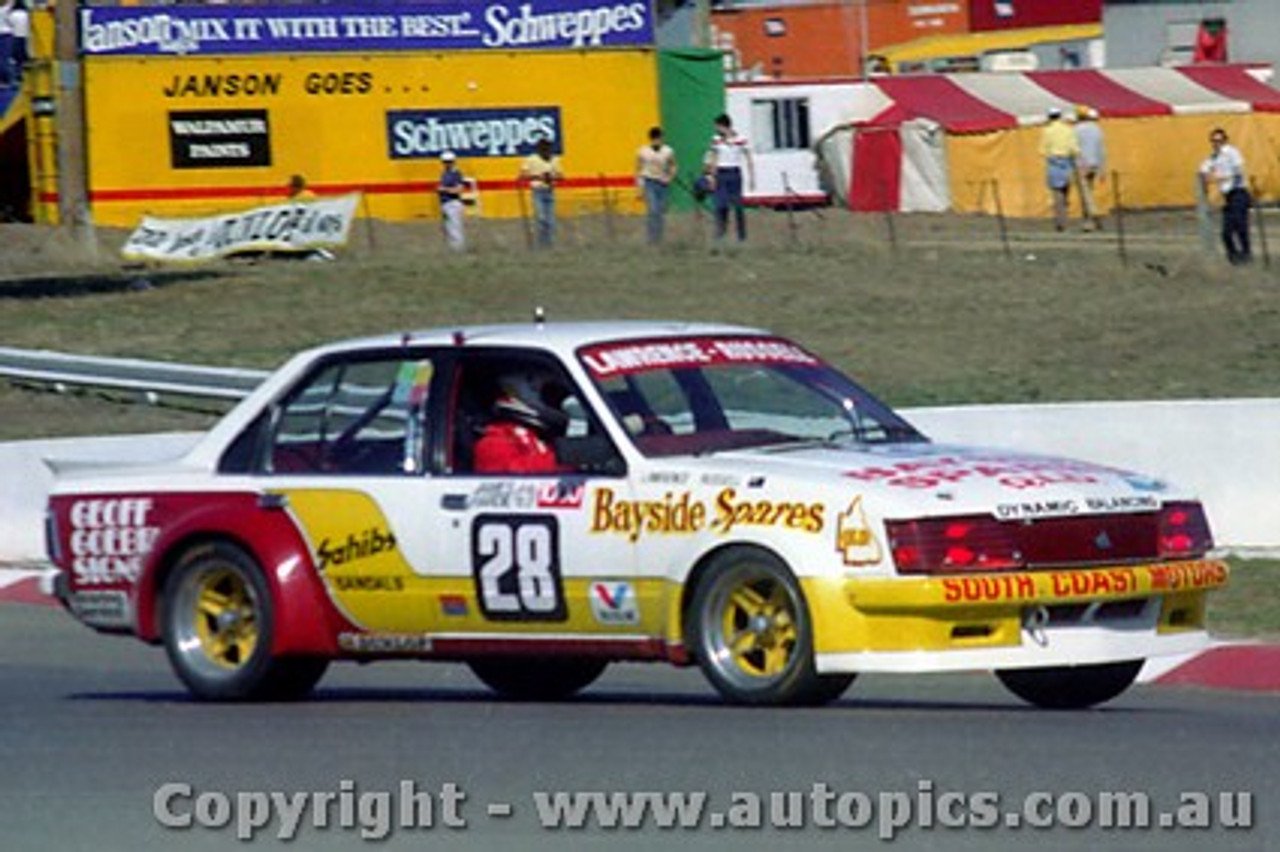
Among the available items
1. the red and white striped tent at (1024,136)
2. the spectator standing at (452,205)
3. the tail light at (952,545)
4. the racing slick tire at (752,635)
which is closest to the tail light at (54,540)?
the racing slick tire at (752,635)

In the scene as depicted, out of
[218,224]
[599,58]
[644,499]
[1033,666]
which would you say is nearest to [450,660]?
[644,499]

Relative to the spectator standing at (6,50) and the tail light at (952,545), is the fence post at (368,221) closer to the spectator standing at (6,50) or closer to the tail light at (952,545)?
the spectator standing at (6,50)

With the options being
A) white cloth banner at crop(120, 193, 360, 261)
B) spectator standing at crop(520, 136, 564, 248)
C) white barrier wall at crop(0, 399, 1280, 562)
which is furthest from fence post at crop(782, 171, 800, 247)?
white barrier wall at crop(0, 399, 1280, 562)

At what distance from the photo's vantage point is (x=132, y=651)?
15312mm

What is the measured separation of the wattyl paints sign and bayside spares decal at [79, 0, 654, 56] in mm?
962

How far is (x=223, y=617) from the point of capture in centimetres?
1192

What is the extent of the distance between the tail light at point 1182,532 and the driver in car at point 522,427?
7.37ft

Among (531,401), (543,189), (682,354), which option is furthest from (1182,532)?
(543,189)

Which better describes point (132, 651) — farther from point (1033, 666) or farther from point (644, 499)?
point (1033, 666)

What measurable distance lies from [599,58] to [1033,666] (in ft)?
104

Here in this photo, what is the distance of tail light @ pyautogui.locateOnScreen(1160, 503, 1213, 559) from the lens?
35.6ft

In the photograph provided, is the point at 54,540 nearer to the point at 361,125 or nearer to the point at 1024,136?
the point at 361,125

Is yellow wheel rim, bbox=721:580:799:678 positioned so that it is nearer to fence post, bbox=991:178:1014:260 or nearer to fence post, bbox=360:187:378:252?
fence post, bbox=991:178:1014:260

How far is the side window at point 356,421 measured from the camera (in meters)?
11.7
